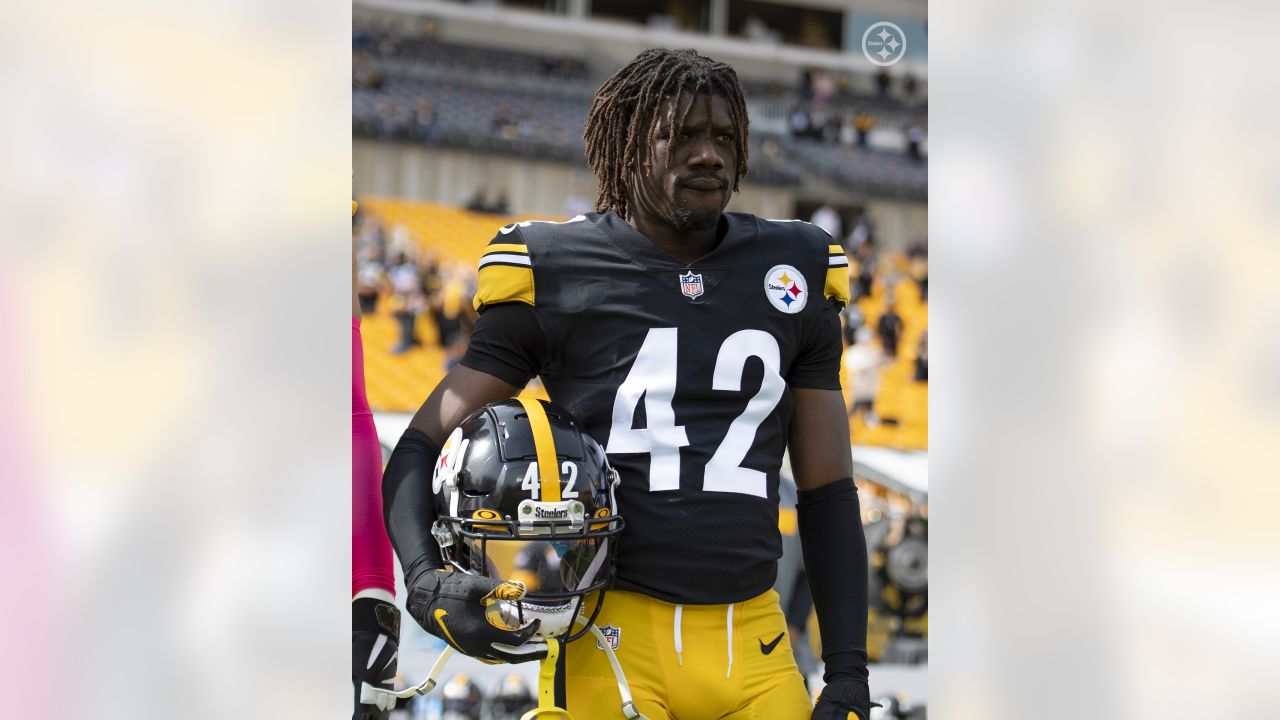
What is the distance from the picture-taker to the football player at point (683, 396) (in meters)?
1.82

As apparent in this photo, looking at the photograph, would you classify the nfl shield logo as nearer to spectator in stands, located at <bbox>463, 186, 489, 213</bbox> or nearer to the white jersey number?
the white jersey number

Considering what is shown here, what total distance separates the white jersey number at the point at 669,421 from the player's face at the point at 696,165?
169 mm

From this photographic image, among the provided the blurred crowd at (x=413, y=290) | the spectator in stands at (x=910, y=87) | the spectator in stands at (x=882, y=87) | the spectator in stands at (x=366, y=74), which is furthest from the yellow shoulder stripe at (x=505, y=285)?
the spectator in stands at (x=882, y=87)

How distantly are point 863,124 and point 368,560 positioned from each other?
1755 cm

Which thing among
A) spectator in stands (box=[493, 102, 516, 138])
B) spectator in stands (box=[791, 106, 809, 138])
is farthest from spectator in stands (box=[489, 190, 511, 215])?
spectator in stands (box=[791, 106, 809, 138])

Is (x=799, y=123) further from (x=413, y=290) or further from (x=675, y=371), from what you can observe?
(x=675, y=371)

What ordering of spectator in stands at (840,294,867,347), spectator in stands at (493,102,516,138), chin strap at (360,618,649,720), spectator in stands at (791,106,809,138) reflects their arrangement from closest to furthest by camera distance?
chin strap at (360,618,649,720)
spectator in stands at (840,294,867,347)
spectator in stands at (493,102,516,138)
spectator in stands at (791,106,809,138)

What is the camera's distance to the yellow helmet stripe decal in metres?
1.65
